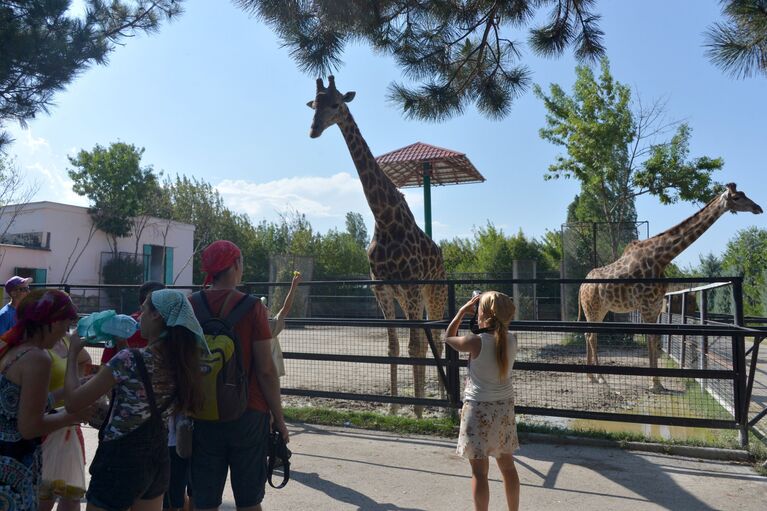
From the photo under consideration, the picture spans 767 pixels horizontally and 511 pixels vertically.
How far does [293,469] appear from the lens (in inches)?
184

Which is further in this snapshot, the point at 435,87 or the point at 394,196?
the point at 394,196

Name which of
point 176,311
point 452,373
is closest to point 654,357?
point 452,373

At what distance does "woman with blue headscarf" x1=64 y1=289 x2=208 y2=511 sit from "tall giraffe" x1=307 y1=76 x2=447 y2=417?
4154mm

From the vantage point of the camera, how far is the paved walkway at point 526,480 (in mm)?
3867

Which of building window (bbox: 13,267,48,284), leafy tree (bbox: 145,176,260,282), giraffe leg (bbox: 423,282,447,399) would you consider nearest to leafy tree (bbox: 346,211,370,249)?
leafy tree (bbox: 145,176,260,282)

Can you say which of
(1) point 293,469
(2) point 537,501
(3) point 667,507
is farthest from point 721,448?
(1) point 293,469

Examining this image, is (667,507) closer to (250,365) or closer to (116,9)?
(250,365)

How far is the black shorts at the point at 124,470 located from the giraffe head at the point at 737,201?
28.2 ft

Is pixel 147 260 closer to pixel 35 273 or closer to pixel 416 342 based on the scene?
pixel 35 273

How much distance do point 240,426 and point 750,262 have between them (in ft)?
100

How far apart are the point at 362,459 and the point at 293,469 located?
586 millimetres

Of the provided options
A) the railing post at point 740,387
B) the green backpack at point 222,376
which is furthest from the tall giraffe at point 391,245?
the green backpack at point 222,376

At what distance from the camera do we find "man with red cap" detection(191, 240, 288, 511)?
2.66 metres

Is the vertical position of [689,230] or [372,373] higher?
[689,230]
